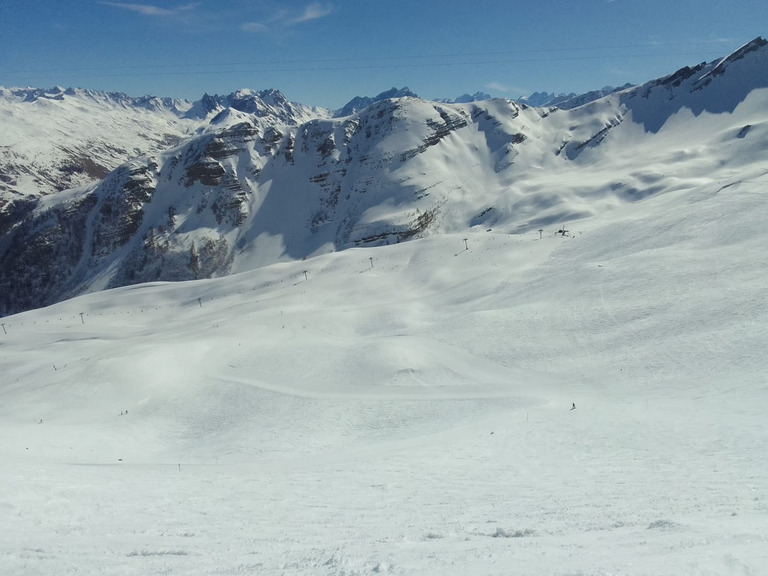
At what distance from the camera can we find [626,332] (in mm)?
29312

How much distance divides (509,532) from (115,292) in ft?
305

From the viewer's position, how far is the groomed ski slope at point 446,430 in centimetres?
948

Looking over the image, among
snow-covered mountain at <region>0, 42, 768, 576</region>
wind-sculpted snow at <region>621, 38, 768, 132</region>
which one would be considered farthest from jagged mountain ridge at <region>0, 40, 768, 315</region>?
snow-covered mountain at <region>0, 42, 768, 576</region>

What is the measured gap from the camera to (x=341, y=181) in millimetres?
146625

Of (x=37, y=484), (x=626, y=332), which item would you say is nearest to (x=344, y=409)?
(x=37, y=484)

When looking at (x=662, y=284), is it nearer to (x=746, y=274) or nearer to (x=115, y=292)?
(x=746, y=274)

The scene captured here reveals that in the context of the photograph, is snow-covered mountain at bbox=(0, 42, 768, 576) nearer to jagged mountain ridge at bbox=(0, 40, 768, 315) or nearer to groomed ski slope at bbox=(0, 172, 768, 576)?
groomed ski slope at bbox=(0, 172, 768, 576)

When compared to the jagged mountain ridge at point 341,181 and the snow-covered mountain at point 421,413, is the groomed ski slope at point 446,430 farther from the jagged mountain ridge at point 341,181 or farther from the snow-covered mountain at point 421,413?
the jagged mountain ridge at point 341,181

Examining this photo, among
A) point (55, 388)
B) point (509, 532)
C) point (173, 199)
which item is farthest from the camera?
point (173, 199)

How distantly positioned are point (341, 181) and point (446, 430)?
13241cm

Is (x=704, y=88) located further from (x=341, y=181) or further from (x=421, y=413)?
(x=421, y=413)

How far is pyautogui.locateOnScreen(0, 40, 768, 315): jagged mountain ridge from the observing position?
5138 inches

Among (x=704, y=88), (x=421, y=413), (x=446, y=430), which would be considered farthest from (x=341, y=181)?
(x=446, y=430)

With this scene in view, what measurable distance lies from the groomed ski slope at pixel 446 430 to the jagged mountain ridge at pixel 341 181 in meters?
79.9
